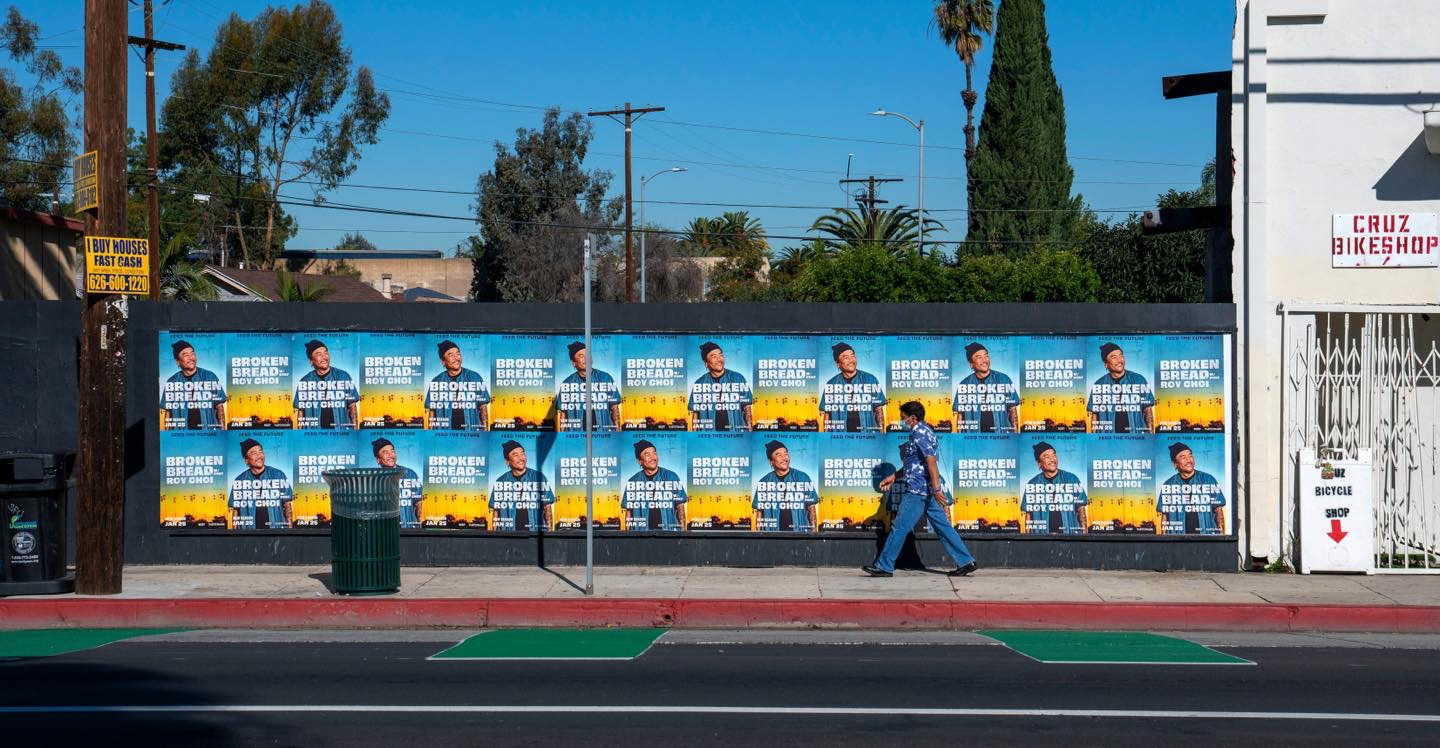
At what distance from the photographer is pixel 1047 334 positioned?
540 inches

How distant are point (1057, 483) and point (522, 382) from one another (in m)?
5.42

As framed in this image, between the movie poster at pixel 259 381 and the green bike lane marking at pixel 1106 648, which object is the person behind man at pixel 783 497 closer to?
the green bike lane marking at pixel 1106 648

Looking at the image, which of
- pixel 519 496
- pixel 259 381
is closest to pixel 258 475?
pixel 259 381

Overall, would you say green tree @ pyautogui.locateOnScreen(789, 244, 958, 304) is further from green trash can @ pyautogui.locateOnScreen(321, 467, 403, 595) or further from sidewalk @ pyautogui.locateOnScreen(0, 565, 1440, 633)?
green trash can @ pyautogui.locateOnScreen(321, 467, 403, 595)

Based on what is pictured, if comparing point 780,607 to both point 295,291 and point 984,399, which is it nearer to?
point 984,399

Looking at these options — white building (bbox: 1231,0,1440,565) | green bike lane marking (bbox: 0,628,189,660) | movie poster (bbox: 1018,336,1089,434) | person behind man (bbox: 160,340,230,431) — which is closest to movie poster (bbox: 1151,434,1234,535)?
white building (bbox: 1231,0,1440,565)

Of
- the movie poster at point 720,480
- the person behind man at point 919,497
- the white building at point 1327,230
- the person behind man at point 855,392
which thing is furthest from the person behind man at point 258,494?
the white building at point 1327,230

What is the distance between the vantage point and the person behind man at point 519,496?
14.1m

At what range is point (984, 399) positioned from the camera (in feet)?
45.2

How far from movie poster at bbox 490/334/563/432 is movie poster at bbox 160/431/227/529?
280cm

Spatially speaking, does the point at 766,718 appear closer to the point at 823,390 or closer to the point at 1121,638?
the point at 1121,638

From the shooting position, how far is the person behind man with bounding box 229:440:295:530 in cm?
1421

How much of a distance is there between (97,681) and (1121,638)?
7.64m

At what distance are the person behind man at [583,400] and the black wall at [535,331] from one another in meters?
0.50
